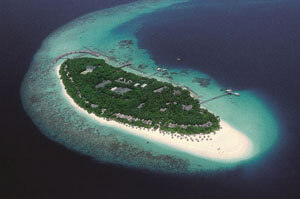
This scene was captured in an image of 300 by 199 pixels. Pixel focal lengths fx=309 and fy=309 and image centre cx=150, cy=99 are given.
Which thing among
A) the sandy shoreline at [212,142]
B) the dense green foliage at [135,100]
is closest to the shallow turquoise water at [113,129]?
the sandy shoreline at [212,142]

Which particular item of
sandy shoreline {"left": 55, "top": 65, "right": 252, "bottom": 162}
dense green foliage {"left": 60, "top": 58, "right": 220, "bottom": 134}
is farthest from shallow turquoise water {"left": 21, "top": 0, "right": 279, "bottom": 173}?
dense green foliage {"left": 60, "top": 58, "right": 220, "bottom": 134}

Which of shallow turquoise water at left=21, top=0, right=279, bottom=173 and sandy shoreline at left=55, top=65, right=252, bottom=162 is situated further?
sandy shoreline at left=55, top=65, right=252, bottom=162

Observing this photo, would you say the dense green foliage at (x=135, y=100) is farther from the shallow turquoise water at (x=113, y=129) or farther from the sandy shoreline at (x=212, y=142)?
the shallow turquoise water at (x=113, y=129)

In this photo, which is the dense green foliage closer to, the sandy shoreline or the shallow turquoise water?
the sandy shoreline

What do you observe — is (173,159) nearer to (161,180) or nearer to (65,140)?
(161,180)

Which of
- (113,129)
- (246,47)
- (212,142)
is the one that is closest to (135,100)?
(113,129)

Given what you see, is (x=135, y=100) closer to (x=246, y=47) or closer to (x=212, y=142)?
(x=212, y=142)
